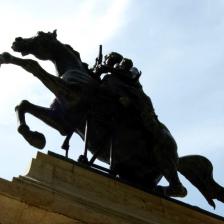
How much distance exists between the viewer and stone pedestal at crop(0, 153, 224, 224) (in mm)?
6969

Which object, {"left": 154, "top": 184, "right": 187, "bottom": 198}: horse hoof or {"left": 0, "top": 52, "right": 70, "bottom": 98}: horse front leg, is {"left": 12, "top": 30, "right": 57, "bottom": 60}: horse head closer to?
{"left": 0, "top": 52, "right": 70, "bottom": 98}: horse front leg

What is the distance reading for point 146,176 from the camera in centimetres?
970

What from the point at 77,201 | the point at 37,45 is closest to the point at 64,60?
the point at 37,45

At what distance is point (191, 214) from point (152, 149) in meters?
1.38

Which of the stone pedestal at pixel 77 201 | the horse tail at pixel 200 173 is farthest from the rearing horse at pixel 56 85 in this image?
the horse tail at pixel 200 173

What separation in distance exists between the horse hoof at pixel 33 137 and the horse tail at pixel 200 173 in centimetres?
216

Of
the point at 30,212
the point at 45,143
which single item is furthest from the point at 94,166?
the point at 30,212

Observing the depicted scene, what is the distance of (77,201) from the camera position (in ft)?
24.1

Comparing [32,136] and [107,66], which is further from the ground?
[107,66]

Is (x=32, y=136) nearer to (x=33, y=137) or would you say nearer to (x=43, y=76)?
(x=33, y=137)

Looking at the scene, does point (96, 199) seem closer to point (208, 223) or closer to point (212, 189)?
point (208, 223)

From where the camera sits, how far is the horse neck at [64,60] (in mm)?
10359

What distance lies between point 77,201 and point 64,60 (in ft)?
11.6

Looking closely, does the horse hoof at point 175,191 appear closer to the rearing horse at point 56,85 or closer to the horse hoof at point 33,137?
the rearing horse at point 56,85
